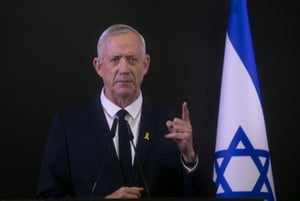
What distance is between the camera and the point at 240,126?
11.0ft

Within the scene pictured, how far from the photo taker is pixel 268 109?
3641 millimetres

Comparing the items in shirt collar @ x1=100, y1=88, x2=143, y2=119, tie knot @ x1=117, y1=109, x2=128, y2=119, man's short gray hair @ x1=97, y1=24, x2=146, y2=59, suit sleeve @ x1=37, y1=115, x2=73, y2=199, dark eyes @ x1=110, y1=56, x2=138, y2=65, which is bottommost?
suit sleeve @ x1=37, y1=115, x2=73, y2=199

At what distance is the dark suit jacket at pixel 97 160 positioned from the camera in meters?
2.92

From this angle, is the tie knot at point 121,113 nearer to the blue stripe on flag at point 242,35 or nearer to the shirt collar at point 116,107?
the shirt collar at point 116,107

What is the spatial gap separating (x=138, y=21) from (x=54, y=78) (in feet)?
2.33

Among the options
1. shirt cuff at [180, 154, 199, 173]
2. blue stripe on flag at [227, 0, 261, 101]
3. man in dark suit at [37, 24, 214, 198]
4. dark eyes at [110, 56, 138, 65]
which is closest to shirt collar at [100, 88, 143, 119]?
man in dark suit at [37, 24, 214, 198]

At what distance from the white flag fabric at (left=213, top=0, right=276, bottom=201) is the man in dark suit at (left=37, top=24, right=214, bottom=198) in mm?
407

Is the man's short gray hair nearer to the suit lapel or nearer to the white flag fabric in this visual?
the suit lapel

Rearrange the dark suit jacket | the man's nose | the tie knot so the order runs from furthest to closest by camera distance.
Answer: the man's nose → the dark suit jacket → the tie knot

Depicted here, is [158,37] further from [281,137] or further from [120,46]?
[281,137]

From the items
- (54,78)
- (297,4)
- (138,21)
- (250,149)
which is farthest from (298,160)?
(54,78)

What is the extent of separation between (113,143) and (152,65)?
0.76m

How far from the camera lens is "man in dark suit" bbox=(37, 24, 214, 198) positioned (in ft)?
9.60

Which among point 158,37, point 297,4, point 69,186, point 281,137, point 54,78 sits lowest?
point 69,186
